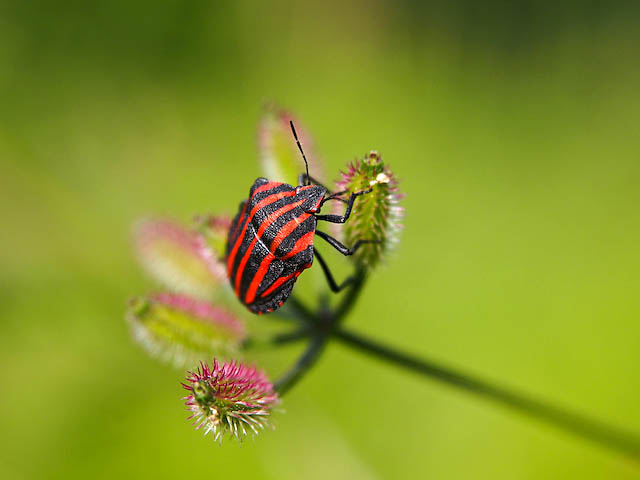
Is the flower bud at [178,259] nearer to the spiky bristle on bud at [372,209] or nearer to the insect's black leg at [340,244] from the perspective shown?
the insect's black leg at [340,244]

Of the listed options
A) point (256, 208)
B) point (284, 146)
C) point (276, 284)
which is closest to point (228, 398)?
point (276, 284)

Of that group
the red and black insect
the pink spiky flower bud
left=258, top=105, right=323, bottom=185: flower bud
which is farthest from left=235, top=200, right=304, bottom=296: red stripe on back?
left=258, top=105, right=323, bottom=185: flower bud

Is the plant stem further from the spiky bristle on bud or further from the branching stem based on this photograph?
the spiky bristle on bud

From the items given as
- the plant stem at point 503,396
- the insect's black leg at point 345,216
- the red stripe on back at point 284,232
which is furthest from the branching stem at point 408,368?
the red stripe on back at point 284,232

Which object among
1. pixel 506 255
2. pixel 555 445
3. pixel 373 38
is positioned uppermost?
pixel 373 38

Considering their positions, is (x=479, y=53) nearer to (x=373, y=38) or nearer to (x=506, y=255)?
(x=373, y=38)

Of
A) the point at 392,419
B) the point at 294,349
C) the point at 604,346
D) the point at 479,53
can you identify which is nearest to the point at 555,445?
the point at 604,346

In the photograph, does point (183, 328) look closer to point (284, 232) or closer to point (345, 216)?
point (284, 232)
